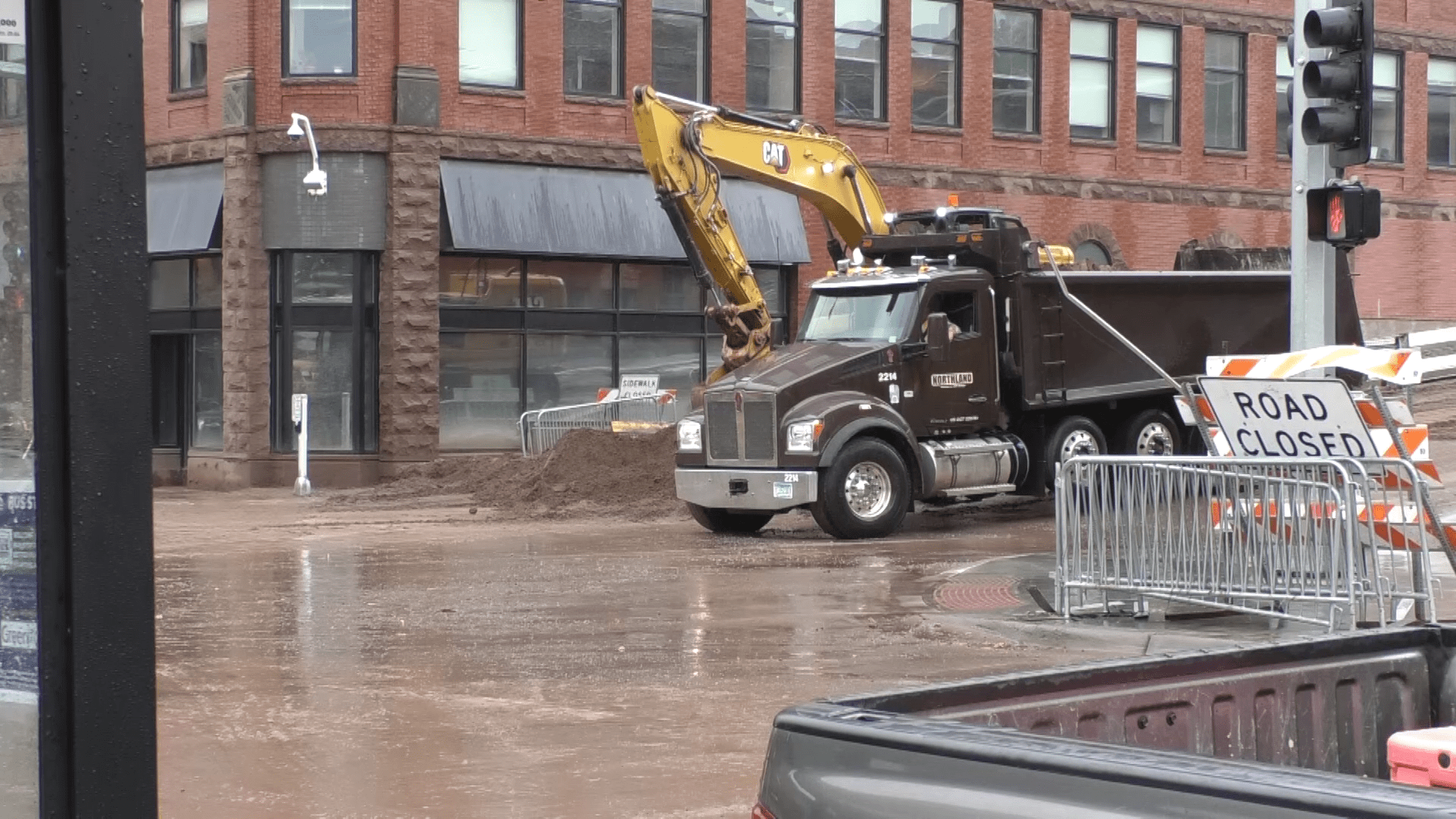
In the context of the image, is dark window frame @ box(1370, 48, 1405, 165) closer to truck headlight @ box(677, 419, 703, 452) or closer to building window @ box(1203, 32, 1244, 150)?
building window @ box(1203, 32, 1244, 150)

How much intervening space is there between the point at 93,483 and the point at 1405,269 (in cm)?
4022

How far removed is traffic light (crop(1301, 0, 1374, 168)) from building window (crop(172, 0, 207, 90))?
71.9ft

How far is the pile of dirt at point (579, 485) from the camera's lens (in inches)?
928

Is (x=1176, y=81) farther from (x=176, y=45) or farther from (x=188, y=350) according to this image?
(x=188, y=350)

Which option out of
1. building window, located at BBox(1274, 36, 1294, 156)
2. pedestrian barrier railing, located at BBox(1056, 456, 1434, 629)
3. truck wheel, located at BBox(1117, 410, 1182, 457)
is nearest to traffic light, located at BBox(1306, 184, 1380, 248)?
pedestrian barrier railing, located at BBox(1056, 456, 1434, 629)

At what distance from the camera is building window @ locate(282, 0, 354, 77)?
29422 mm

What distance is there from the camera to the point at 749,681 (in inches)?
422

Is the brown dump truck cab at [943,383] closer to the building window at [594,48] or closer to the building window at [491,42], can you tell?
the building window at [594,48]

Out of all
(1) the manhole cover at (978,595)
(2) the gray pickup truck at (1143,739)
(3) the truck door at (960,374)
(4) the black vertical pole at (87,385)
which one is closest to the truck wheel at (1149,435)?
(3) the truck door at (960,374)

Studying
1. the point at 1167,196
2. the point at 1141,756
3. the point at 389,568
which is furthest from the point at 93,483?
the point at 1167,196

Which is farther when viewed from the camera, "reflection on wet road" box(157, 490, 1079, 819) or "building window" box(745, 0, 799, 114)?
"building window" box(745, 0, 799, 114)

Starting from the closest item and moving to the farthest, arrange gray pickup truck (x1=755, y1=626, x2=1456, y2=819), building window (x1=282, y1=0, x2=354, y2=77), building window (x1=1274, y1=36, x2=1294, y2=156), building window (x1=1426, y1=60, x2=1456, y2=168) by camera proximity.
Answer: gray pickup truck (x1=755, y1=626, x2=1456, y2=819), building window (x1=282, y1=0, x2=354, y2=77), building window (x1=1274, y1=36, x2=1294, y2=156), building window (x1=1426, y1=60, x2=1456, y2=168)

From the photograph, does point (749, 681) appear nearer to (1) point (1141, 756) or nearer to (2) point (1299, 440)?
(2) point (1299, 440)

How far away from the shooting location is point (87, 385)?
14.2 feet
